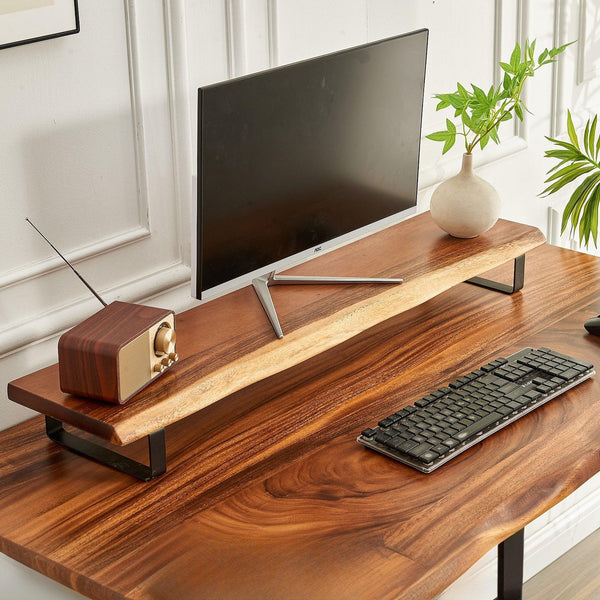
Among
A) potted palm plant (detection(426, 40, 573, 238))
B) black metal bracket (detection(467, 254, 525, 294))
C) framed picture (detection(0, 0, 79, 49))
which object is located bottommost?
black metal bracket (detection(467, 254, 525, 294))

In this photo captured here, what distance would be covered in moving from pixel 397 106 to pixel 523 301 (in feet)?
1.54

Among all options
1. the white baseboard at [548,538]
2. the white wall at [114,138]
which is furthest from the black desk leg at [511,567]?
the white wall at [114,138]

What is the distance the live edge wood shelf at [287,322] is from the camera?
1.50 meters

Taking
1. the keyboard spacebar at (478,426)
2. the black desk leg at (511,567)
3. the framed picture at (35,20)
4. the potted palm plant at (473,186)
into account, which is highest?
the framed picture at (35,20)

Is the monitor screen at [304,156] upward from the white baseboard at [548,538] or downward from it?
upward

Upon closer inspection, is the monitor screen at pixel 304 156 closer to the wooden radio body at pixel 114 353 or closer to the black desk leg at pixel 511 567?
the wooden radio body at pixel 114 353

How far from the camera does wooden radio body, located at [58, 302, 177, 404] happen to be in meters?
1.46

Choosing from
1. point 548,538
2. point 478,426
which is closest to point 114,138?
point 478,426

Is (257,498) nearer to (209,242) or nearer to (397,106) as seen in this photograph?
(209,242)

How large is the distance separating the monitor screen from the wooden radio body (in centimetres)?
16

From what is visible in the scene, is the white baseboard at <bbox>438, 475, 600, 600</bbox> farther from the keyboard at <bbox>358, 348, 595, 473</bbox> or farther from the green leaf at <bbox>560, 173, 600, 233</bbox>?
the keyboard at <bbox>358, 348, 595, 473</bbox>

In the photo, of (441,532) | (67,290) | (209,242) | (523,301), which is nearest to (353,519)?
(441,532)

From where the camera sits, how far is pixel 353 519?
1409 millimetres

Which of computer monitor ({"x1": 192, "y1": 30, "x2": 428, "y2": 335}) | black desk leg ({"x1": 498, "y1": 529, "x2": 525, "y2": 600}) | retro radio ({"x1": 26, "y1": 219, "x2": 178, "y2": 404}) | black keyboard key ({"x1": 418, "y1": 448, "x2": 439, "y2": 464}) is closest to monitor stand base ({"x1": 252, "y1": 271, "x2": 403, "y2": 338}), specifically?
computer monitor ({"x1": 192, "y1": 30, "x2": 428, "y2": 335})
